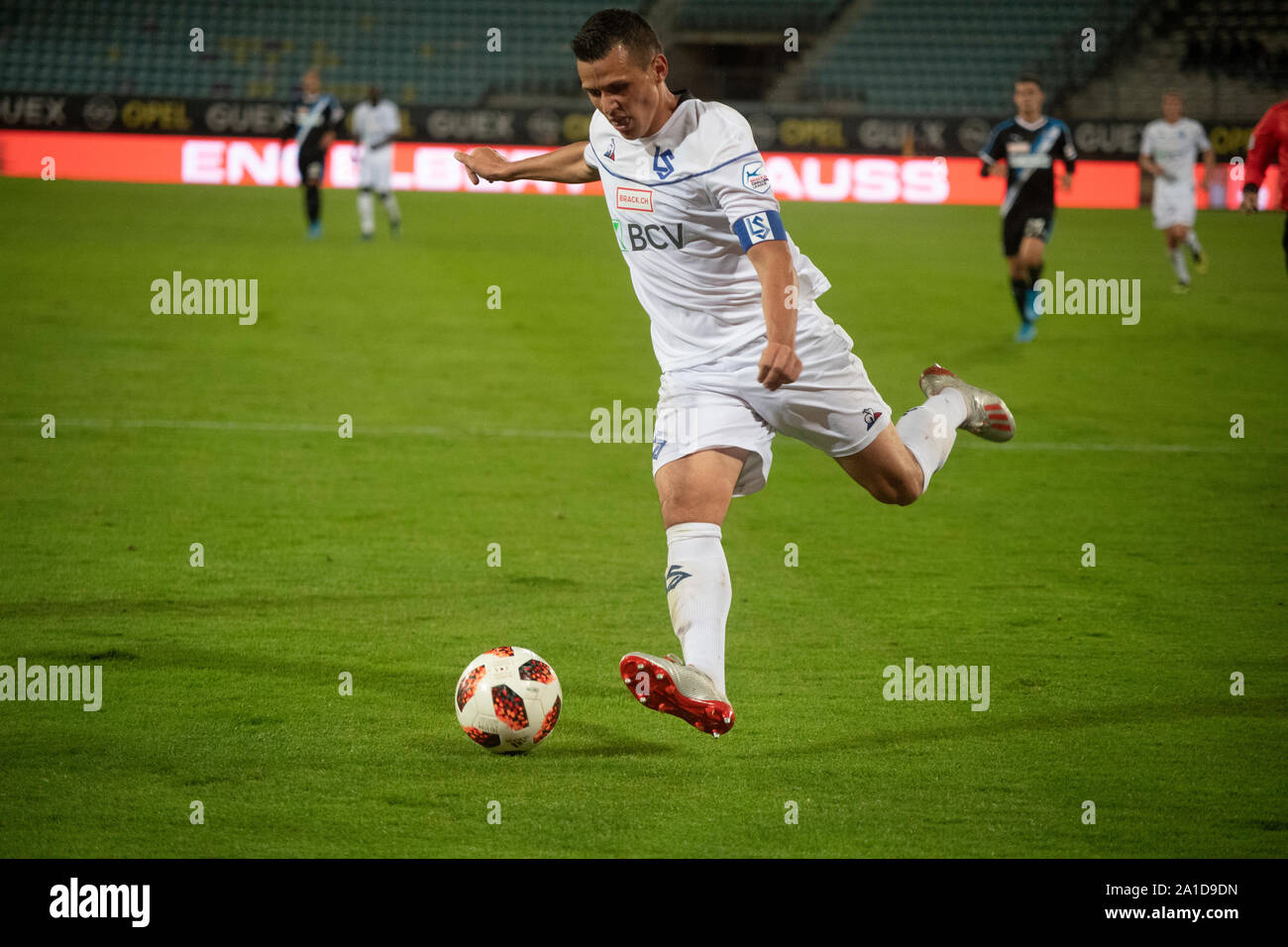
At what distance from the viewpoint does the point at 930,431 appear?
547cm

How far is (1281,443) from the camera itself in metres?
10.2

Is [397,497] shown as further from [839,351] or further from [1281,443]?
[1281,443]

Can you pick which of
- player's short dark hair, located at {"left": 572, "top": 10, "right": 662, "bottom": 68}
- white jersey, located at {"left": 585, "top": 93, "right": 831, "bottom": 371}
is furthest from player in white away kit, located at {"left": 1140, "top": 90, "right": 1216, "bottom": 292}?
player's short dark hair, located at {"left": 572, "top": 10, "right": 662, "bottom": 68}

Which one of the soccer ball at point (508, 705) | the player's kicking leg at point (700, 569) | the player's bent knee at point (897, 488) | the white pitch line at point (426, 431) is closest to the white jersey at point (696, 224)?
the player's kicking leg at point (700, 569)

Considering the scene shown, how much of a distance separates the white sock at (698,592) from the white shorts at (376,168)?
17240mm

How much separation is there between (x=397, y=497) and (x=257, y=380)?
366 centimetres

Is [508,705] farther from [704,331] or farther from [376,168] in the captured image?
[376,168]

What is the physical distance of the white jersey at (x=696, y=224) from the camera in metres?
4.40

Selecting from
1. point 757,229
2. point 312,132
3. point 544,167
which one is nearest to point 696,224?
point 757,229

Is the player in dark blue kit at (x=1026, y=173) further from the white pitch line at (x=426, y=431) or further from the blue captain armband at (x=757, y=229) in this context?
the blue captain armband at (x=757, y=229)

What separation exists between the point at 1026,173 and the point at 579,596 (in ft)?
31.0

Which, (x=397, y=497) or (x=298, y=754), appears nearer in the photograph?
Result: (x=298, y=754)

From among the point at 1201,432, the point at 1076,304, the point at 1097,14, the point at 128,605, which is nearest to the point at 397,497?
the point at 128,605

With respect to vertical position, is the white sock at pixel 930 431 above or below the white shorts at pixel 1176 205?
below
